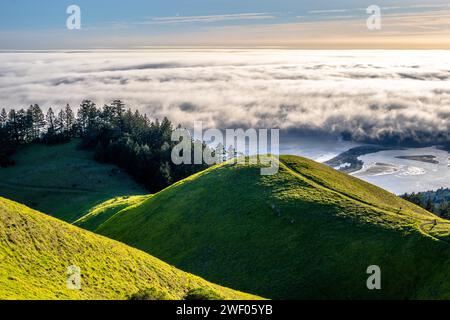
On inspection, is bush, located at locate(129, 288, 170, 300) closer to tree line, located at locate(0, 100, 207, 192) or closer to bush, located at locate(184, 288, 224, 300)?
bush, located at locate(184, 288, 224, 300)

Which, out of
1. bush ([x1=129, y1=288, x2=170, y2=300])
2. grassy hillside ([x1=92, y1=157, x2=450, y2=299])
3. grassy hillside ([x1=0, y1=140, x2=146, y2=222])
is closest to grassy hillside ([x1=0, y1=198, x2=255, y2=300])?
bush ([x1=129, y1=288, x2=170, y2=300])

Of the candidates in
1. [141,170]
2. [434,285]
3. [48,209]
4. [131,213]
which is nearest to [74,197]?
[48,209]

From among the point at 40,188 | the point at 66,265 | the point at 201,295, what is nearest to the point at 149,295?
the point at 201,295

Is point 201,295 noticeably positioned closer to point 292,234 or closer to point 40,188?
point 292,234

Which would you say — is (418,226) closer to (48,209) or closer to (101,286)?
(101,286)
